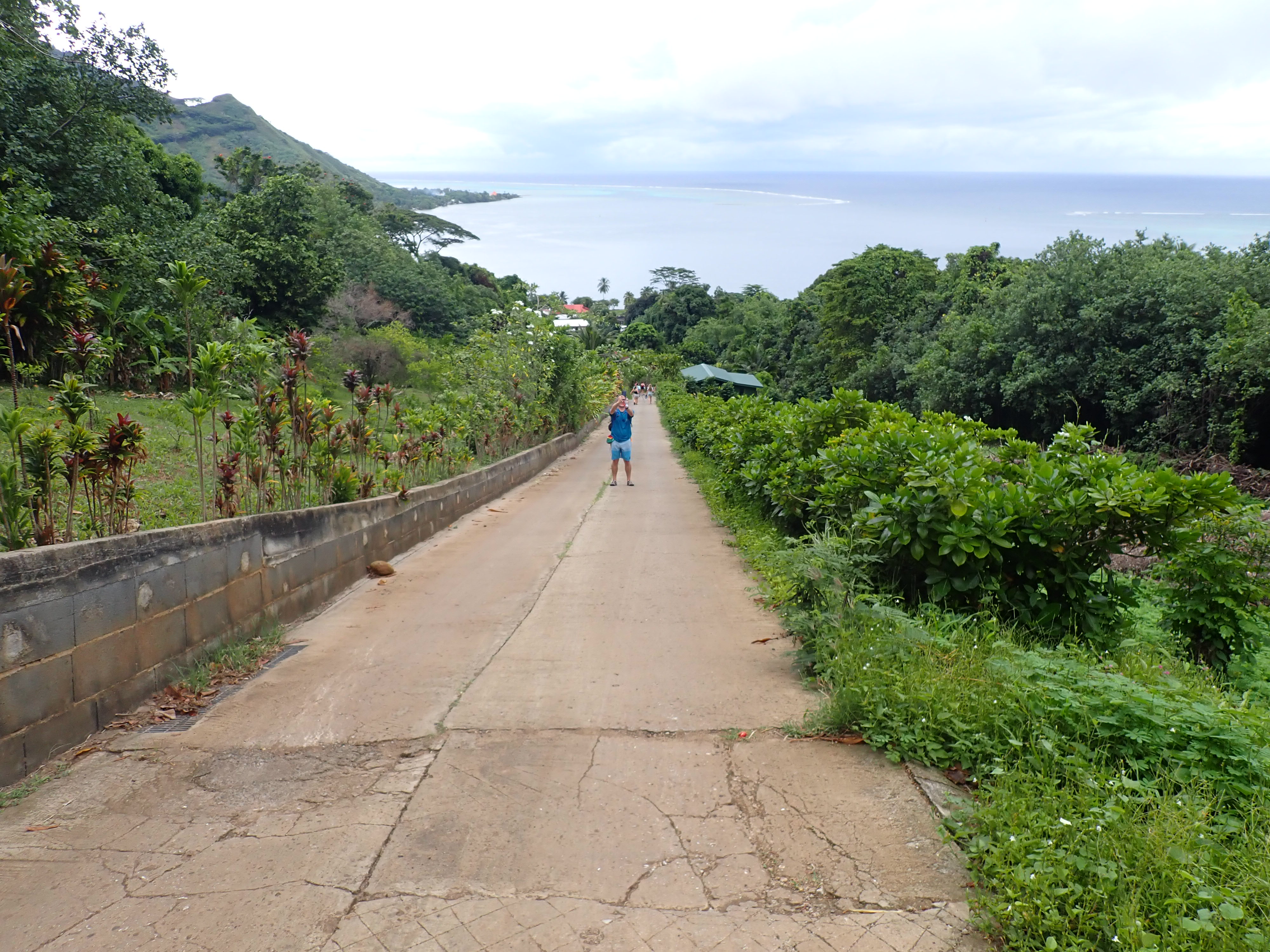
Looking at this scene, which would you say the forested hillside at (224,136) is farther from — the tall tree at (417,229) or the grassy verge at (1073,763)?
the grassy verge at (1073,763)

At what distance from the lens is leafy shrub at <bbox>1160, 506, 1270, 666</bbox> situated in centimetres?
512

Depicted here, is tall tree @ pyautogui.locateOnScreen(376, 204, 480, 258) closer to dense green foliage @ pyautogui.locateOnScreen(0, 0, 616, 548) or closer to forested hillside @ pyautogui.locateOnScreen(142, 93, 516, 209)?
forested hillside @ pyautogui.locateOnScreen(142, 93, 516, 209)

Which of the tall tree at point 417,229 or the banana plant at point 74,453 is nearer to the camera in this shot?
the banana plant at point 74,453

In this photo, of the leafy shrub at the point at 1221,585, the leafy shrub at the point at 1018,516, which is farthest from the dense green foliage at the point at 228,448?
the leafy shrub at the point at 1221,585

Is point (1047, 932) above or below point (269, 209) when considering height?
below

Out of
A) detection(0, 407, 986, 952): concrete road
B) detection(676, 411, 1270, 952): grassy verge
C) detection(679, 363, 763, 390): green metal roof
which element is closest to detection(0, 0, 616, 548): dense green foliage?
detection(0, 407, 986, 952): concrete road

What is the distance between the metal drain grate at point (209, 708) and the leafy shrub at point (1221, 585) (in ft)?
17.1

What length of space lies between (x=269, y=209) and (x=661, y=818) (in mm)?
28151

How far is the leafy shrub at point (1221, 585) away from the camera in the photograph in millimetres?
5125

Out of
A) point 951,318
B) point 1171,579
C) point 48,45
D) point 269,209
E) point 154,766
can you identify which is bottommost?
point 154,766

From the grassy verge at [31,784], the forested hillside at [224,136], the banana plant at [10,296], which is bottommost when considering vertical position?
the grassy verge at [31,784]

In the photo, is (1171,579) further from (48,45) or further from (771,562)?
(48,45)

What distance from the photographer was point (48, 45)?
1814 cm

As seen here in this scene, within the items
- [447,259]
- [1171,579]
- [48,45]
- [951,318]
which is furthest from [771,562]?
[447,259]
